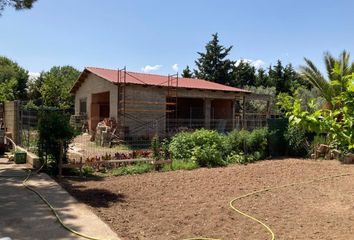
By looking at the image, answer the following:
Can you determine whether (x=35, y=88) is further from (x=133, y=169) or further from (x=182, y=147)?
(x=133, y=169)

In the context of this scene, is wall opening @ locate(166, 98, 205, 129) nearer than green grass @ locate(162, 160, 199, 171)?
No

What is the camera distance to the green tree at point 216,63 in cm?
4319

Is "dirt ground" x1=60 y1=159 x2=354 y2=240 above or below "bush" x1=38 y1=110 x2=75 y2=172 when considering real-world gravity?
below

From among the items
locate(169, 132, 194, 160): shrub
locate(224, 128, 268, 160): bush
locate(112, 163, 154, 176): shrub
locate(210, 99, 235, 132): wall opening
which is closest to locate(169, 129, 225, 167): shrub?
locate(169, 132, 194, 160): shrub

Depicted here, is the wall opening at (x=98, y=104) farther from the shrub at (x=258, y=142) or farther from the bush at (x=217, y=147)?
the shrub at (x=258, y=142)

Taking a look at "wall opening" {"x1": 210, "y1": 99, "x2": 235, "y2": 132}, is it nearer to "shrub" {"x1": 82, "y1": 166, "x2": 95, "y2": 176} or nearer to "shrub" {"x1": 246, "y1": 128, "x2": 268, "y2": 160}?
"shrub" {"x1": 246, "y1": 128, "x2": 268, "y2": 160}

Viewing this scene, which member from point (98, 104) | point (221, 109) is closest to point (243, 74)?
point (221, 109)

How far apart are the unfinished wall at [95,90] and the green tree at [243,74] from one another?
21126 mm

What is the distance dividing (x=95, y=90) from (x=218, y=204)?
1779 cm

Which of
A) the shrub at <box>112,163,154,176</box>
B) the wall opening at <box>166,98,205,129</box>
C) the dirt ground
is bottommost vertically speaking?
the dirt ground

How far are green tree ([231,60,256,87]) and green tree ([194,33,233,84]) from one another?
2.00ft

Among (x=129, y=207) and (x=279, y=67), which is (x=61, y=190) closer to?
(x=129, y=207)

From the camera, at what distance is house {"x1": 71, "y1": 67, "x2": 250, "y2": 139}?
2017cm

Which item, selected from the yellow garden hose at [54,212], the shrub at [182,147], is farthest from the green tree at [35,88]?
the yellow garden hose at [54,212]
